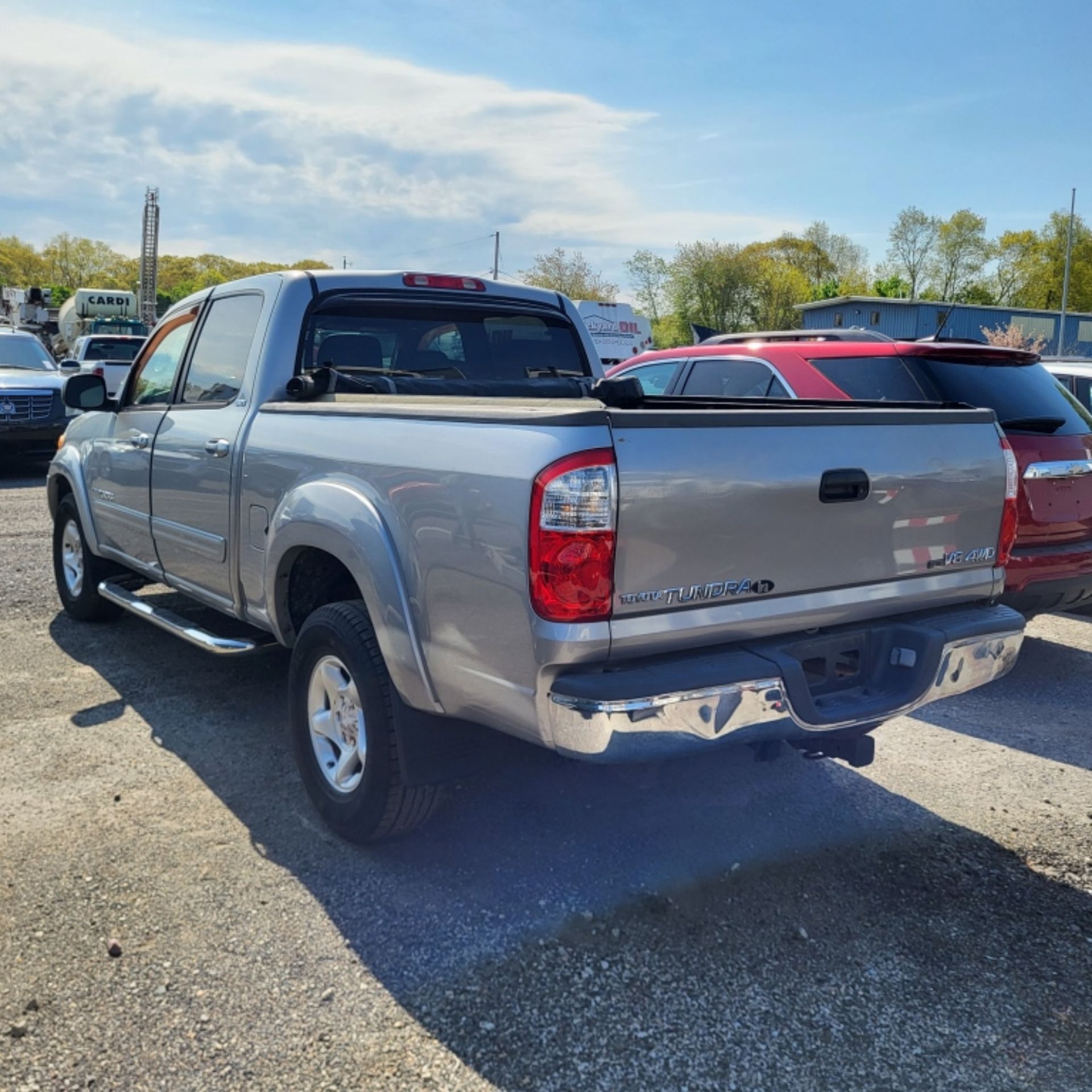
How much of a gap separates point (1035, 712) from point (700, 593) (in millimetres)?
3260

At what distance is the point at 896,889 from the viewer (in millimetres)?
3344

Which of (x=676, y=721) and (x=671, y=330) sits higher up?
(x=671, y=330)

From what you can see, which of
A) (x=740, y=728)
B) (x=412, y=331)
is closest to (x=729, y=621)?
(x=740, y=728)

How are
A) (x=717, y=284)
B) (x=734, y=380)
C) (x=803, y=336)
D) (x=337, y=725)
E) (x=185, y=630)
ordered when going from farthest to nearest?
(x=717, y=284) → (x=803, y=336) → (x=734, y=380) → (x=185, y=630) → (x=337, y=725)

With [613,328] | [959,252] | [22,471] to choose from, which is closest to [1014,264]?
[959,252]

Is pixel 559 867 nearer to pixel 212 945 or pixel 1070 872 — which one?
pixel 212 945

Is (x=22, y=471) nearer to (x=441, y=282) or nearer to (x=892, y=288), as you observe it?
(x=441, y=282)

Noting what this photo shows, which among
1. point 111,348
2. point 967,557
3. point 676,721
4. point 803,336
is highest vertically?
point 111,348

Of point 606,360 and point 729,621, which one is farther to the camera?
point 606,360

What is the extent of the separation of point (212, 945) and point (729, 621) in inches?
69.1

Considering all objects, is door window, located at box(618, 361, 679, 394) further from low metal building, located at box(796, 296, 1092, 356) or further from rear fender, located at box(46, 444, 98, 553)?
low metal building, located at box(796, 296, 1092, 356)

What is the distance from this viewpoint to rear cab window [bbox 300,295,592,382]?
14.4 feet

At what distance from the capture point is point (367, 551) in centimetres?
317

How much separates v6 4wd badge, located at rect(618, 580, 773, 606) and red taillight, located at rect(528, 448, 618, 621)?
12cm
